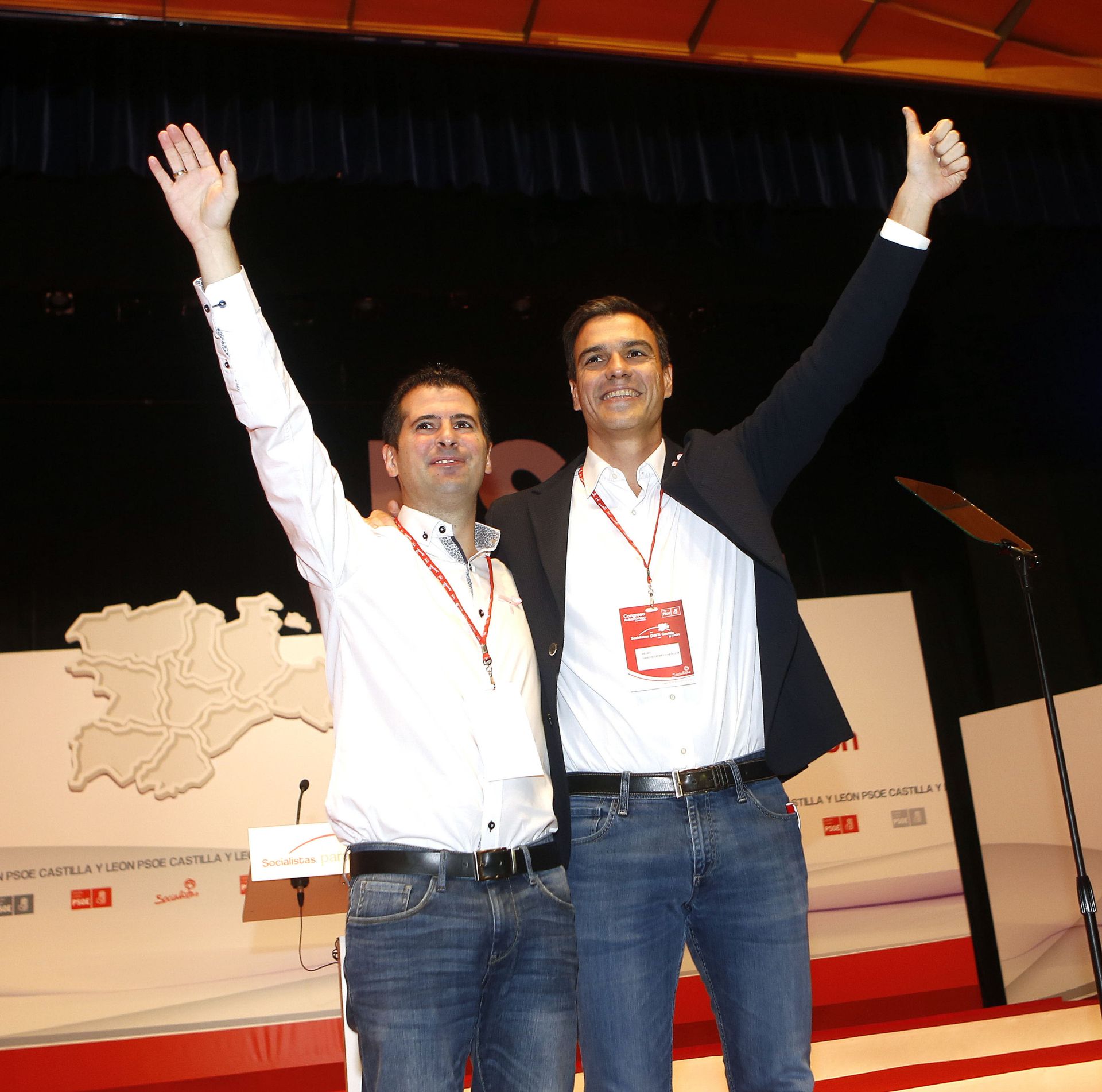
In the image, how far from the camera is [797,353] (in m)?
6.80

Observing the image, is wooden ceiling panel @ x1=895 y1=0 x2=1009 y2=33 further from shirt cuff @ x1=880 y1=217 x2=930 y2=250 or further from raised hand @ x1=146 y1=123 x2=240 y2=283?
raised hand @ x1=146 y1=123 x2=240 y2=283

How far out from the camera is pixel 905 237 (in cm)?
191

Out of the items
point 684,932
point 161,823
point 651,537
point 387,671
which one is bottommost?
point 684,932

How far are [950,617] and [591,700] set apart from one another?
5.51 m

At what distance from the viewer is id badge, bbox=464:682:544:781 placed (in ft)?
5.40

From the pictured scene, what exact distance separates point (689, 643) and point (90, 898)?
401 centimetres

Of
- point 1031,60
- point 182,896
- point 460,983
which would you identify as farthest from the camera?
point 182,896

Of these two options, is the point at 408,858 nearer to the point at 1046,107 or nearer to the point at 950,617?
the point at 1046,107

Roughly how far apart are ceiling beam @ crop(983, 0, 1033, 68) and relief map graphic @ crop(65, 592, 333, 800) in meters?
4.07

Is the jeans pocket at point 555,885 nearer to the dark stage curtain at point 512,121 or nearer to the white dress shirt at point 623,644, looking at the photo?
the white dress shirt at point 623,644

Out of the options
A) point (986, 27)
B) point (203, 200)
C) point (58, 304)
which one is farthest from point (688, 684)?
point (58, 304)

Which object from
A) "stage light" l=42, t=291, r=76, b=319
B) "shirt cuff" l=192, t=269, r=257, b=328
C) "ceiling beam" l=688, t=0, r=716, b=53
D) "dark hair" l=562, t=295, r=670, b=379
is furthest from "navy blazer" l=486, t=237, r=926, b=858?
"stage light" l=42, t=291, r=76, b=319

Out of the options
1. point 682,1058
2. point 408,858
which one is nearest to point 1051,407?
point 682,1058

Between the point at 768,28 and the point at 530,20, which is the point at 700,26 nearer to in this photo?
the point at 768,28
